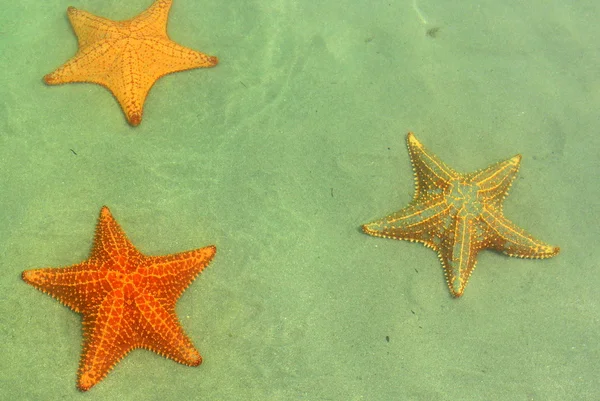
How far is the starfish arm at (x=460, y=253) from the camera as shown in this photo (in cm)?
532

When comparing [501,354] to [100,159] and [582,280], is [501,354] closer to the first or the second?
[582,280]

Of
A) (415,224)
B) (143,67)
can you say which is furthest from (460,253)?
(143,67)

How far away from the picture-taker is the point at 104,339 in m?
4.72

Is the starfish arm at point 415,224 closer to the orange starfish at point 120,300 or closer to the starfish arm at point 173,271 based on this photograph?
the starfish arm at point 173,271

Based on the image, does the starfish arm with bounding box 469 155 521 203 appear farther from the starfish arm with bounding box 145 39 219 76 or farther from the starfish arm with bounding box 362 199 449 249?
the starfish arm with bounding box 145 39 219 76

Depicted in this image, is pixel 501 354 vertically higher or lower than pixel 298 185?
lower

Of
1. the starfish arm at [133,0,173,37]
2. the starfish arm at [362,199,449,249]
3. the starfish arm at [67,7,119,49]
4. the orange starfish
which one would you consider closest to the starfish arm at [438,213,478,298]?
the starfish arm at [362,199,449,249]

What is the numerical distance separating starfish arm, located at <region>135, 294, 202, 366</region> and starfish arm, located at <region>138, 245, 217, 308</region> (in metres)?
0.12

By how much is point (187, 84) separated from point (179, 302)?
2652 mm

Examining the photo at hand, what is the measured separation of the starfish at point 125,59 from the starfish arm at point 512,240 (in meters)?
3.76

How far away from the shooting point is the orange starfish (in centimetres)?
475

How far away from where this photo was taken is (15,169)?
220 inches

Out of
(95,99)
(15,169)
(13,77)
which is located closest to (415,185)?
(95,99)

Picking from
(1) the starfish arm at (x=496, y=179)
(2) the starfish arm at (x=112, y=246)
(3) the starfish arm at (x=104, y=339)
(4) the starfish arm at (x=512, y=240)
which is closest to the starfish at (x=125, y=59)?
(2) the starfish arm at (x=112, y=246)
